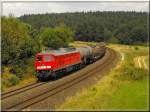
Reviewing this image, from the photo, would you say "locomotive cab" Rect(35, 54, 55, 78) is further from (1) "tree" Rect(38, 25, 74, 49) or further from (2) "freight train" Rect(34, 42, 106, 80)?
(1) "tree" Rect(38, 25, 74, 49)

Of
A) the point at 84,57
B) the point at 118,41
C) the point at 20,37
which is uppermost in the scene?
the point at 20,37

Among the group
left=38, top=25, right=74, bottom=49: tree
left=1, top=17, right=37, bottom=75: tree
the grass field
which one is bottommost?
left=38, top=25, right=74, bottom=49: tree

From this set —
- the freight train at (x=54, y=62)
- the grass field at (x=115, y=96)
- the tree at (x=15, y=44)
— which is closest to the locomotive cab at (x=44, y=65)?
the freight train at (x=54, y=62)

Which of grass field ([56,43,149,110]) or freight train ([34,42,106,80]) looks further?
freight train ([34,42,106,80])

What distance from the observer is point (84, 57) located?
2184 inches

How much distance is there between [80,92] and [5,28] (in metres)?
16.4

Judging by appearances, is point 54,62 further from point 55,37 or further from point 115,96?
point 55,37

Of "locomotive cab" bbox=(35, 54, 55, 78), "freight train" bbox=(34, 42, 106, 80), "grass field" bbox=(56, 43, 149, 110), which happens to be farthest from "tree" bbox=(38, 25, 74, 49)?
"grass field" bbox=(56, 43, 149, 110)

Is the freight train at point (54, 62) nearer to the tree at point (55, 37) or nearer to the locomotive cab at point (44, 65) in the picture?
the locomotive cab at point (44, 65)

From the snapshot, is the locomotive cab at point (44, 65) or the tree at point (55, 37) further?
the tree at point (55, 37)

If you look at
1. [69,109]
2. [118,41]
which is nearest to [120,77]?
[69,109]

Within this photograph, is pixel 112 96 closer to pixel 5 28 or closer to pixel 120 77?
pixel 120 77

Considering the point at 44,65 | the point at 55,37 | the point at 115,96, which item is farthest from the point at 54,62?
the point at 55,37

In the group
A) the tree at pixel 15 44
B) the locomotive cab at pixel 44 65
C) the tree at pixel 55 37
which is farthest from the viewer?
the tree at pixel 55 37
